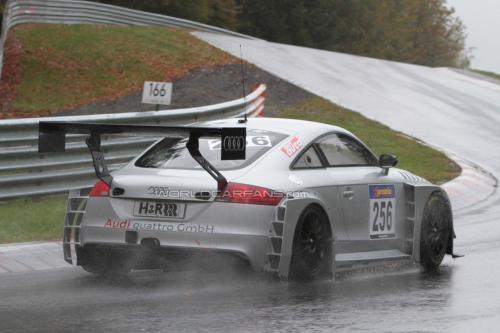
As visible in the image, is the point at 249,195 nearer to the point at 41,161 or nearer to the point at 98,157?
the point at 98,157

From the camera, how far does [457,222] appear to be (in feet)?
48.1

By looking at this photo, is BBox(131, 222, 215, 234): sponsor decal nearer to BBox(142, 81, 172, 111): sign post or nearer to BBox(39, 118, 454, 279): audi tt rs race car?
BBox(39, 118, 454, 279): audi tt rs race car

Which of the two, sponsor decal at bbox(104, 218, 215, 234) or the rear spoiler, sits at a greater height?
the rear spoiler

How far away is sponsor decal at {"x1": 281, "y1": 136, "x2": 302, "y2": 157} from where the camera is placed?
934 cm

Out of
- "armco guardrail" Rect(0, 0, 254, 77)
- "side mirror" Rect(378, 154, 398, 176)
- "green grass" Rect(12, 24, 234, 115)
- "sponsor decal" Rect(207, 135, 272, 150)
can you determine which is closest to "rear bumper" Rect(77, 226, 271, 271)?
"sponsor decal" Rect(207, 135, 272, 150)

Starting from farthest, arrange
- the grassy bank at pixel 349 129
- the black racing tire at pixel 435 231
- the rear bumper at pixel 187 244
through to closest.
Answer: the grassy bank at pixel 349 129, the black racing tire at pixel 435 231, the rear bumper at pixel 187 244

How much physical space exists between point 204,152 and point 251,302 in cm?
166

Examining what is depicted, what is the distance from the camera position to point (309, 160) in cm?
959

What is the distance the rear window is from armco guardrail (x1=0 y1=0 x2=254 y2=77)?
29.5 meters

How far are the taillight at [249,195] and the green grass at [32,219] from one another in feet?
11.2

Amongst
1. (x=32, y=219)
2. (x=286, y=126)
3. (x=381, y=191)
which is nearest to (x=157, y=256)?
(x=286, y=126)

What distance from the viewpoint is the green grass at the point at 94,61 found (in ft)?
110

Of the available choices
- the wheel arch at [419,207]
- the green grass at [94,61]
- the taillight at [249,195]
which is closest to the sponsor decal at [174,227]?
the taillight at [249,195]

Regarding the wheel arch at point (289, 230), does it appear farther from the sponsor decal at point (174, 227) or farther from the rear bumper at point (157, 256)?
the sponsor decal at point (174, 227)
